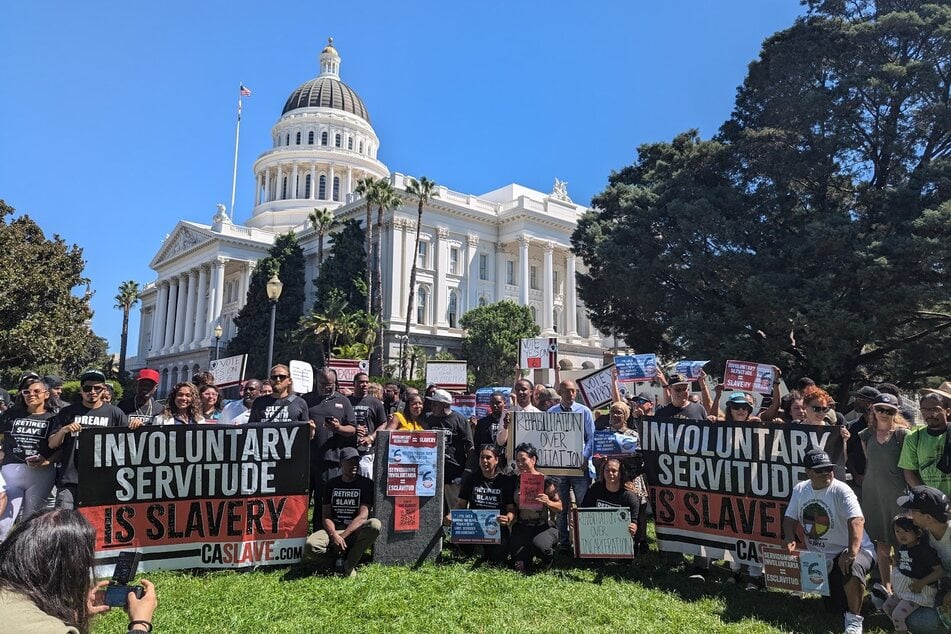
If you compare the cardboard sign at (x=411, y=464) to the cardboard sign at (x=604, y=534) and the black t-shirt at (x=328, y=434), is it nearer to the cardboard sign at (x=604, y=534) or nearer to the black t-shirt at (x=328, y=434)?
the black t-shirt at (x=328, y=434)

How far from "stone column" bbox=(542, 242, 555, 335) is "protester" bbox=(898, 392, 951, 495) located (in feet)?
189

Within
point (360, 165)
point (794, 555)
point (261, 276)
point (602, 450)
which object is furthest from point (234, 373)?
point (360, 165)

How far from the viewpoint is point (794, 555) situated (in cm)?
596

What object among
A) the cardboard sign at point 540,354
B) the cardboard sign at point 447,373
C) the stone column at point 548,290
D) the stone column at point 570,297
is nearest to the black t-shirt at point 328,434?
the cardboard sign at point 540,354

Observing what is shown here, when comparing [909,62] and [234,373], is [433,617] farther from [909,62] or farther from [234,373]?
[909,62]

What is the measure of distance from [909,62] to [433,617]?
28075 mm

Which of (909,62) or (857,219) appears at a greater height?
(909,62)

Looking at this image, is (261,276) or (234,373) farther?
(261,276)

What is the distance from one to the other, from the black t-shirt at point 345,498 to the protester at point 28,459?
9.88ft

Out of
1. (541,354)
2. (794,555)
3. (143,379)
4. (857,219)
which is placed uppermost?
(857,219)

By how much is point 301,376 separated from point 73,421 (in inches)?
210

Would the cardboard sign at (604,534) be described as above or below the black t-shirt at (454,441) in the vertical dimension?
below

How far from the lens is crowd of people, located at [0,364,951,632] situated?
558cm

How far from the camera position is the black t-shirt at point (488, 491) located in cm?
755
